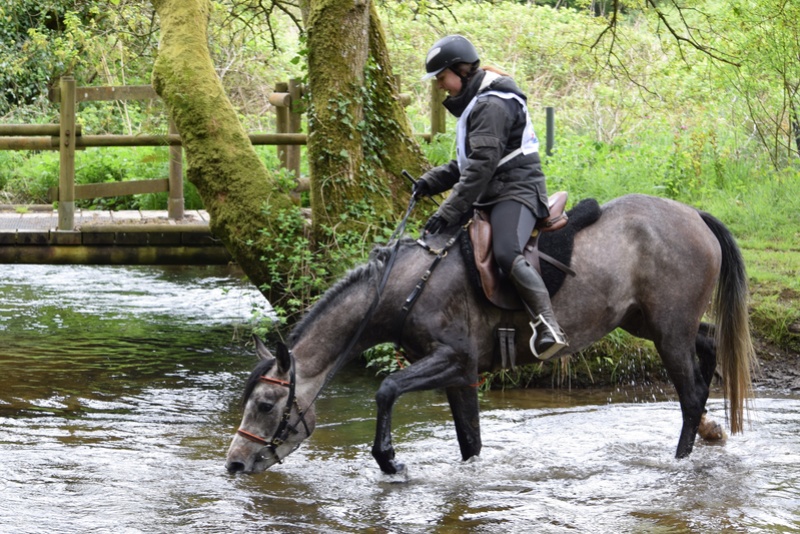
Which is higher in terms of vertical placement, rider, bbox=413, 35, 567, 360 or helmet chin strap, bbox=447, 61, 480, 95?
helmet chin strap, bbox=447, 61, 480, 95

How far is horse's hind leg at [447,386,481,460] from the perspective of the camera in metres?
6.03

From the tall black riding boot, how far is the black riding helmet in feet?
3.79

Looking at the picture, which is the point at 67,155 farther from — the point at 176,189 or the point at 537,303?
the point at 537,303

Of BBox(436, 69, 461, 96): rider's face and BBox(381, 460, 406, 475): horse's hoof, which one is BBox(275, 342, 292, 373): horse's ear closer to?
BBox(381, 460, 406, 475): horse's hoof

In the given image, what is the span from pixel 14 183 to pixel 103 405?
8.90 m

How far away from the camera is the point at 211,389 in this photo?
8.61 m

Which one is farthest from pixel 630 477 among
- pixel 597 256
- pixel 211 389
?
pixel 211 389

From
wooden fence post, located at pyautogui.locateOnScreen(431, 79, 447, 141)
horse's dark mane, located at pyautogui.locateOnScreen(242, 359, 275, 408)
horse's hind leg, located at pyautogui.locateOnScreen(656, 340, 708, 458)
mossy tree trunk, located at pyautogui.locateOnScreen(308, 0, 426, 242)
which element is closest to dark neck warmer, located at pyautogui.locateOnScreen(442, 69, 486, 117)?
horse's dark mane, located at pyautogui.locateOnScreen(242, 359, 275, 408)

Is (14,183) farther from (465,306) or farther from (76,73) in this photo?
(465,306)

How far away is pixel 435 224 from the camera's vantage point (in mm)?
5824

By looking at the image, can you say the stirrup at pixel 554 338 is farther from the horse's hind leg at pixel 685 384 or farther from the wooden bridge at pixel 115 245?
the wooden bridge at pixel 115 245

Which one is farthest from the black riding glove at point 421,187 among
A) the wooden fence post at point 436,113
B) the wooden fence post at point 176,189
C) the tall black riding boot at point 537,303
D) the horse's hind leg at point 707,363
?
the wooden fence post at point 176,189

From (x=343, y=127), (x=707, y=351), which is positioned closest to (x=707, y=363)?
(x=707, y=351)

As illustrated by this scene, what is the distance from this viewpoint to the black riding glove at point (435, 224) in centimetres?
578
